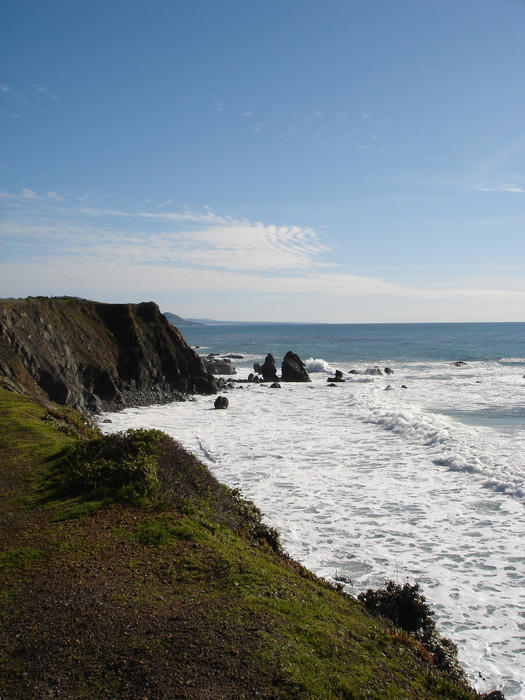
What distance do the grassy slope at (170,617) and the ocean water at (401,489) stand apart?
269 centimetres

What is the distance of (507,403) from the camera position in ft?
123

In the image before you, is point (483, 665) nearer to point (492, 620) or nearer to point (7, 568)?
point (492, 620)

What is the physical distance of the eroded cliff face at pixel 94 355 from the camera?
28.8 m

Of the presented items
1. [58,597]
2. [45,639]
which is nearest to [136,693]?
[45,639]

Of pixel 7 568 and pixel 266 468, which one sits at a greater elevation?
pixel 7 568

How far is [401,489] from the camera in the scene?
56.1 feet

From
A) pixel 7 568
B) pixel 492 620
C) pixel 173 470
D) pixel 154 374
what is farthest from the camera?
pixel 154 374

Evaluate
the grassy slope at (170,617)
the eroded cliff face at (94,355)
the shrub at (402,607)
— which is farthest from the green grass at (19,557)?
the eroded cliff face at (94,355)

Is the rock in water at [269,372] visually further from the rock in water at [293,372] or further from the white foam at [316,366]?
the white foam at [316,366]

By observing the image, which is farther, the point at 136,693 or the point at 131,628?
the point at 131,628

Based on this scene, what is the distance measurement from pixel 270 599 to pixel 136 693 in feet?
8.01

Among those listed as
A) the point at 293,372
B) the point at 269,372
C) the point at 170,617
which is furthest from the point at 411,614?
the point at 269,372

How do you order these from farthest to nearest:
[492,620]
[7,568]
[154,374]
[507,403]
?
[154,374]
[507,403]
[492,620]
[7,568]

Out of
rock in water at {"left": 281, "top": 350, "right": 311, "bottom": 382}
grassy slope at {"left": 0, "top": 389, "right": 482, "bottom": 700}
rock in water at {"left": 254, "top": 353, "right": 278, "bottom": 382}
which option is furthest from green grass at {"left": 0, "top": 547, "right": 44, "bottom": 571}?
rock in water at {"left": 281, "top": 350, "right": 311, "bottom": 382}
